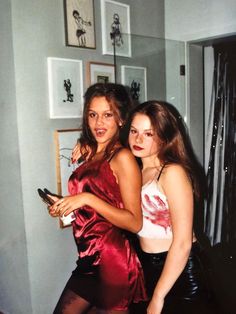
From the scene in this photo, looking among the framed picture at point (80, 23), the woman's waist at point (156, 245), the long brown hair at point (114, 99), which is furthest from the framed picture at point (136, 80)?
the woman's waist at point (156, 245)

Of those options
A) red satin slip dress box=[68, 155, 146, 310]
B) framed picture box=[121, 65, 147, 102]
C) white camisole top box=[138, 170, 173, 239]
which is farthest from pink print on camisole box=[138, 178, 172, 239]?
framed picture box=[121, 65, 147, 102]

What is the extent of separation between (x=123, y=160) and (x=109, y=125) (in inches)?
7.8

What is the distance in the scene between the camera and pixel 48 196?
1422mm

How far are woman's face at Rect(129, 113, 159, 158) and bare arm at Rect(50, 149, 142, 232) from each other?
0.08 metres

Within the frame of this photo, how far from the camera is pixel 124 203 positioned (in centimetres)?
128

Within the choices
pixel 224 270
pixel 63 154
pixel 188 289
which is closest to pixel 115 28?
pixel 63 154

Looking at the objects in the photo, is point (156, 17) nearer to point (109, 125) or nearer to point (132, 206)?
point (109, 125)

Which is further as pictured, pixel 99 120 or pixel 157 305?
pixel 99 120

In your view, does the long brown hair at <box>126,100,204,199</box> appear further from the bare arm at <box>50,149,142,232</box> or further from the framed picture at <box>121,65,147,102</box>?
the framed picture at <box>121,65,147,102</box>

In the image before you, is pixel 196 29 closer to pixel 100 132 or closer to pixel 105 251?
pixel 100 132

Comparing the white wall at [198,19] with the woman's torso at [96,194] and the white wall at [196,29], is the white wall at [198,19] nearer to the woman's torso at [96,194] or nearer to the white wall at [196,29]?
the white wall at [196,29]

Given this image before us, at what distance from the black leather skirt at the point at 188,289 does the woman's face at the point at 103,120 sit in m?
0.51

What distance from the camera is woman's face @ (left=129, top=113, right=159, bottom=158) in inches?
51.6

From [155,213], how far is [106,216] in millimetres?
185
